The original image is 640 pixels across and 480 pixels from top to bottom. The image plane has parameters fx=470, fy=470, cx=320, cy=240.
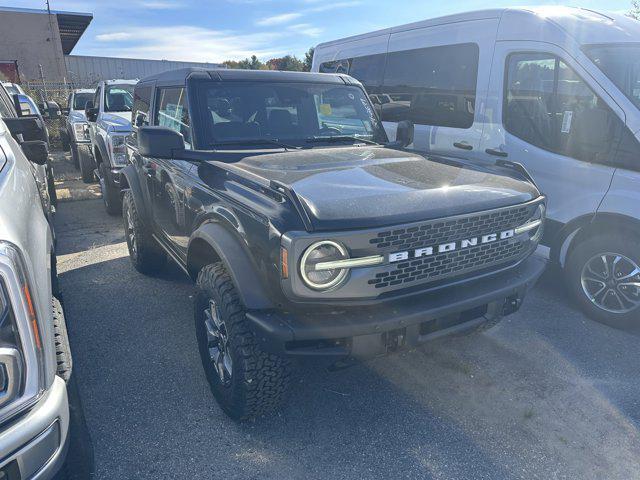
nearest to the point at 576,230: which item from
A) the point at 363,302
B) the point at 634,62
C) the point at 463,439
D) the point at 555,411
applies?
the point at 634,62

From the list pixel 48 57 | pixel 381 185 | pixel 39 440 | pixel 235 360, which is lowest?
pixel 235 360

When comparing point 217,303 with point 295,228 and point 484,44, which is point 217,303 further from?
point 484,44

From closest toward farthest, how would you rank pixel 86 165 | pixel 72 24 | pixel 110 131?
pixel 110 131 < pixel 86 165 < pixel 72 24

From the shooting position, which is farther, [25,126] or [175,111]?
[175,111]

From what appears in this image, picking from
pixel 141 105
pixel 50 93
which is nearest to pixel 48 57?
pixel 50 93

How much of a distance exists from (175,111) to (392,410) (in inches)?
105

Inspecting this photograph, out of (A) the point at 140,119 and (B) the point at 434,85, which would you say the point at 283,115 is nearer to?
(A) the point at 140,119

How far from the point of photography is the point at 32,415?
152cm

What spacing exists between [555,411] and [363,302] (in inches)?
59.6

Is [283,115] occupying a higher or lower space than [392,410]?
higher

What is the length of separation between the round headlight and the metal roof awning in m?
31.1

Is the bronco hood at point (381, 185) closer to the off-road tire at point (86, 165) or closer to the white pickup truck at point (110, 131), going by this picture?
the white pickup truck at point (110, 131)

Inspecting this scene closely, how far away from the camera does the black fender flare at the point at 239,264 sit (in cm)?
224

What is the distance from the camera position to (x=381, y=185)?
99.2 inches
